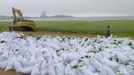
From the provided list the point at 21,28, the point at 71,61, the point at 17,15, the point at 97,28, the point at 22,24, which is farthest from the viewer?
the point at 17,15

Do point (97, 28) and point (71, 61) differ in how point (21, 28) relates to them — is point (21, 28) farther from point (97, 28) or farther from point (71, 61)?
point (71, 61)

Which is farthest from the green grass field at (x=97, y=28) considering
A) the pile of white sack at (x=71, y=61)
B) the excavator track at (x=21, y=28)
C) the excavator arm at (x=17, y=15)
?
the pile of white sack at (x=71, y=61)

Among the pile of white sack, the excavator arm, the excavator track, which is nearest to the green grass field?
the excavator track

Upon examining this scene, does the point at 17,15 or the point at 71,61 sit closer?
the point at 71,61

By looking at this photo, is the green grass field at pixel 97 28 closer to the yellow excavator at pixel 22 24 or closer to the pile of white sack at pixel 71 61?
the yellow excavator at pixel 22 24

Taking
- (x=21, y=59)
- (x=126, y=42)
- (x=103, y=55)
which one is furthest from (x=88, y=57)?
(x=126, y=42)

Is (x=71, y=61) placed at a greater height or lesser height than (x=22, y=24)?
greater

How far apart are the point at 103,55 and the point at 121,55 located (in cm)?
35

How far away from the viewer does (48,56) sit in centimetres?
607

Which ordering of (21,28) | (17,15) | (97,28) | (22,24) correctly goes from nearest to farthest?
(22,24), (21,28), (97,28), (17,15)

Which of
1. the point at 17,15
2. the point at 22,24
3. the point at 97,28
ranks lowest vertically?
the point at 97,28

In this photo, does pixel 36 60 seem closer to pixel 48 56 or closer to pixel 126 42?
pixel 48 56

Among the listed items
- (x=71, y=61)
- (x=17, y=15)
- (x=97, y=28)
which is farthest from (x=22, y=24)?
(x=71, y=61)

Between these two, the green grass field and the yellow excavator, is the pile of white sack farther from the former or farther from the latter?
the yellow excavator
